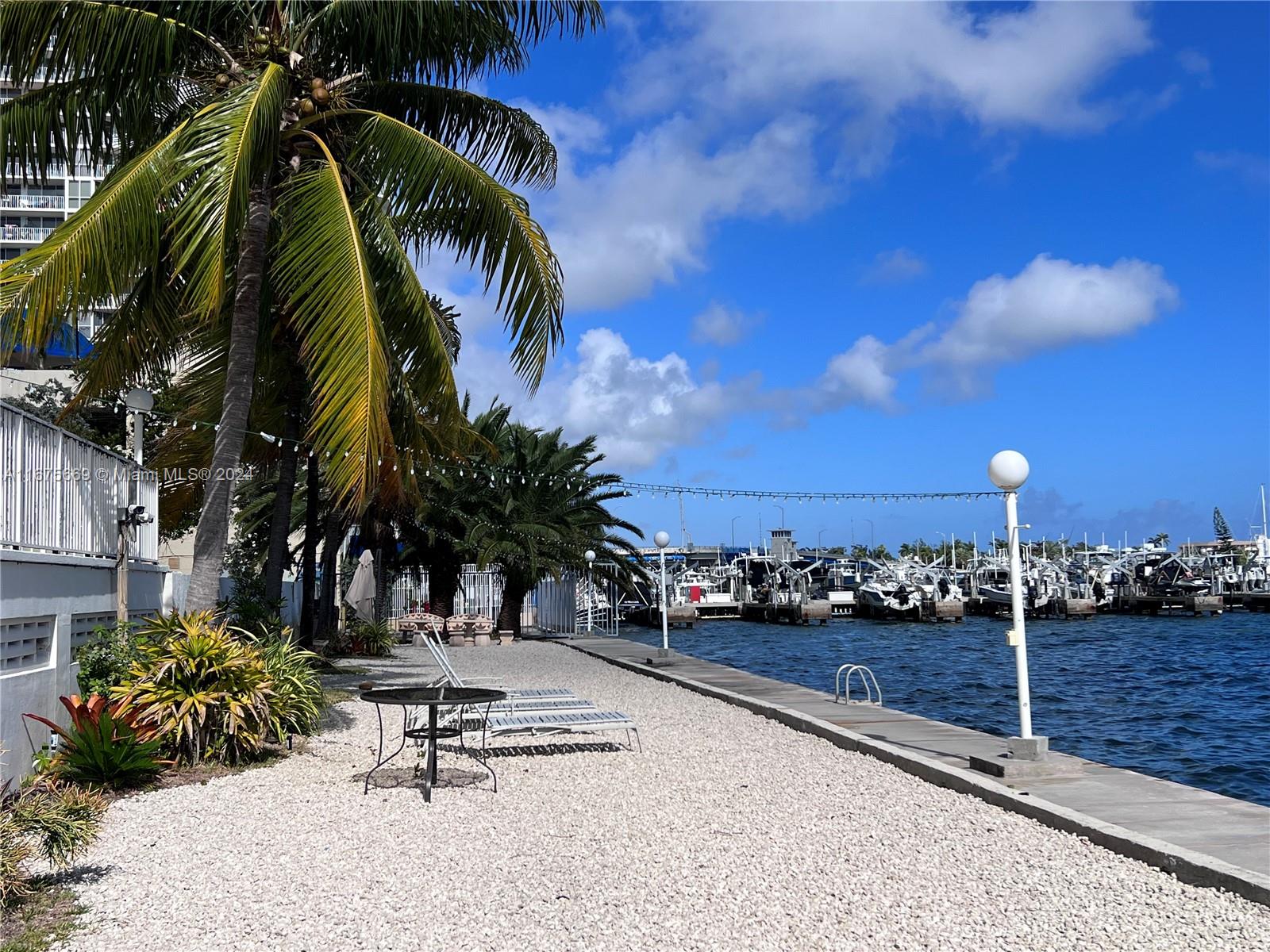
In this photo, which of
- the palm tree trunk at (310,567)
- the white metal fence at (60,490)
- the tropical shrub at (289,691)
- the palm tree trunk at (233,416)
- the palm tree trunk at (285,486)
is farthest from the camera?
the palm tree trunk at (310,567)

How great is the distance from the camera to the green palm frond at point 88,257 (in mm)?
9227

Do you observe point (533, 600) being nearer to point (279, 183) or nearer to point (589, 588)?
point (589, 588)

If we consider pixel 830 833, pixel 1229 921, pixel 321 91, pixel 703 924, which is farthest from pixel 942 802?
pixel 321 91

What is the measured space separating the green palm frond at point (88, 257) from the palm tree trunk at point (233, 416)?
3.09 ft

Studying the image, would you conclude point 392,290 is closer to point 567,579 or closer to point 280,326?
point 280,326

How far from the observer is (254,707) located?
980 centimetres

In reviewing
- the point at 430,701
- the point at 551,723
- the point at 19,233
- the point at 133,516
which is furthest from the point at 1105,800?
the point at 19,233

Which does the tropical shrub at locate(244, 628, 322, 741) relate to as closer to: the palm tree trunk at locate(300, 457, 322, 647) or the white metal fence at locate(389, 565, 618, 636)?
the palm tree trunk at locate(300, 457, 322, 647)

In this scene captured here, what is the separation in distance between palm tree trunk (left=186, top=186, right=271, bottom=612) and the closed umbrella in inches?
560

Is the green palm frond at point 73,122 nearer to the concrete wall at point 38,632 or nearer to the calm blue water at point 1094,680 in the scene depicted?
the concrete wall at point 38,632

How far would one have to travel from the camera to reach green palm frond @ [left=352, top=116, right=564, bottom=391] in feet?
36.1

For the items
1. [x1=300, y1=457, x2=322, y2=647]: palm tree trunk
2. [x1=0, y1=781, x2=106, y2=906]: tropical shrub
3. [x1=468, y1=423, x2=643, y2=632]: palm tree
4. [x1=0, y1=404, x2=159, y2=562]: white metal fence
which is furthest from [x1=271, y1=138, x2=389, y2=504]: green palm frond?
[x1=468, y1=423, x2=643, y2=632]: palm tree

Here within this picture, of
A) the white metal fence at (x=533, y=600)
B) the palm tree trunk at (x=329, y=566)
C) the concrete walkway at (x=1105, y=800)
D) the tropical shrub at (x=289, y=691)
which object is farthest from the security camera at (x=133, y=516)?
the white metal fence at (x=533, y=600)

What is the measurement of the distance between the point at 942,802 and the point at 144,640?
7.06 m
